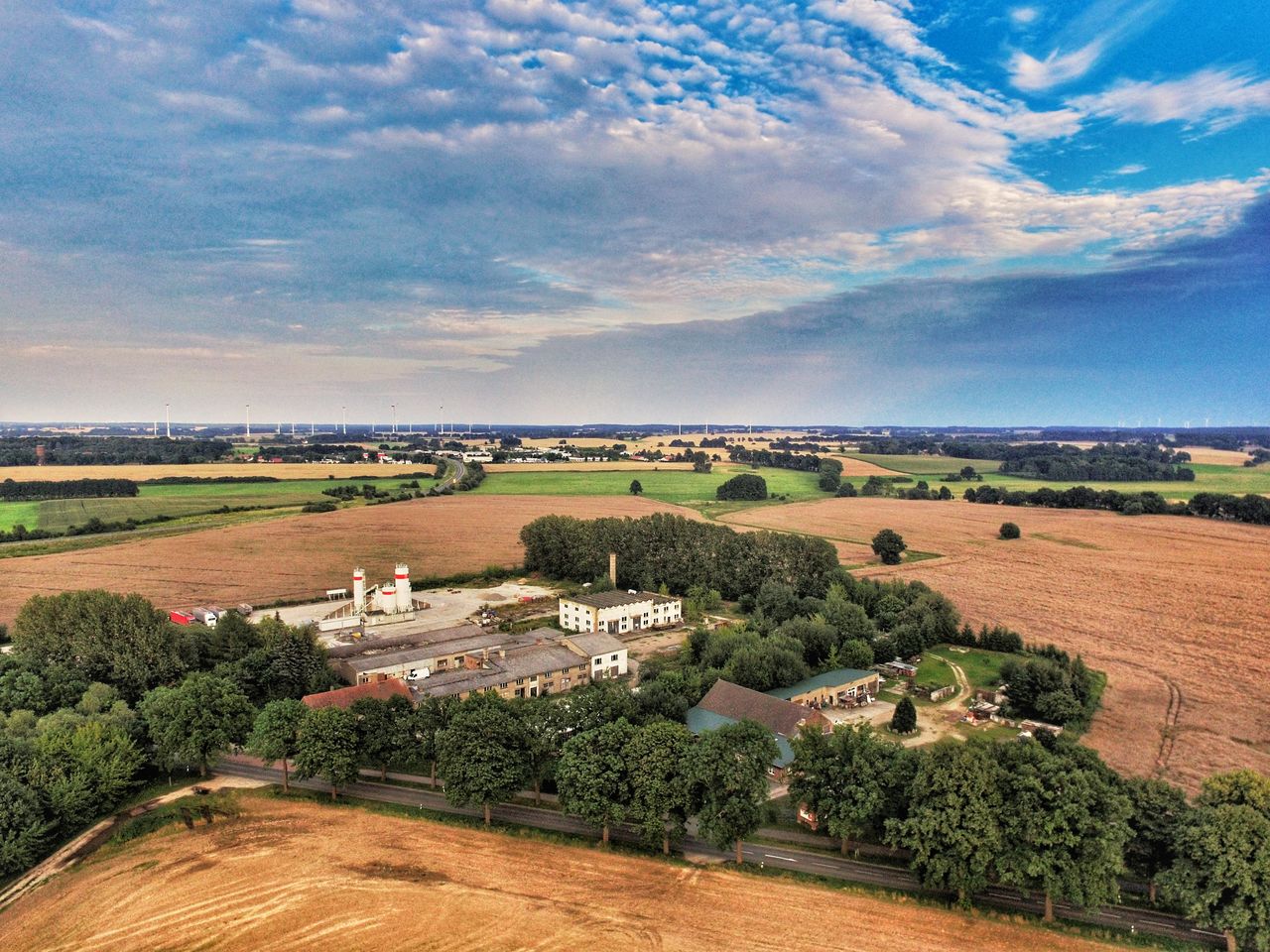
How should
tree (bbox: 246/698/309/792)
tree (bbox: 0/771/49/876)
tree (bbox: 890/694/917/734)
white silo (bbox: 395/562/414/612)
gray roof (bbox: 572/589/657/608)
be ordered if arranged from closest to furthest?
1. tree (bbox: 0/771/49/876)
2. tree (bbox: 246/698/309/792)
3. tree (bbox: 890/694/917/734)
4. gray roof (bbox: 572/589/657/608)
5. white silo (bbox: 395/562/414/612)

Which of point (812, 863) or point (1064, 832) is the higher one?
point (1064, 832)

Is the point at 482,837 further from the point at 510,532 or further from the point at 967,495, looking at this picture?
the point at 967,495

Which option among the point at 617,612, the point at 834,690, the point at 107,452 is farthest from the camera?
the point at 107,452

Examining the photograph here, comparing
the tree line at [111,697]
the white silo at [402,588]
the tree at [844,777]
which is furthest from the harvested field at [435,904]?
the white silo at [402,588]

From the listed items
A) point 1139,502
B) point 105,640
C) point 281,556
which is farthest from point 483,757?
point 1139,502

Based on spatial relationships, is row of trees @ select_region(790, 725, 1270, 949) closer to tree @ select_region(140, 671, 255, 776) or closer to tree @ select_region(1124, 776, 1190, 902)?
tree @ select_region(1124, 776, 1190, 902)

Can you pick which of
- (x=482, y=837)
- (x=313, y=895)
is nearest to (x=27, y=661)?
(x=313, y=895)

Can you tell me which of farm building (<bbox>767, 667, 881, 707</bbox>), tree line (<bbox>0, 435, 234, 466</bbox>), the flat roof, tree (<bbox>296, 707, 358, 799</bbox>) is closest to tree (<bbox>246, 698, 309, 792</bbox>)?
tree (<bbox>296, 707, 358, 799</bbox>)

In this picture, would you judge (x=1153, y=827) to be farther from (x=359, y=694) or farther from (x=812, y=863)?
(x=359, y=694)
